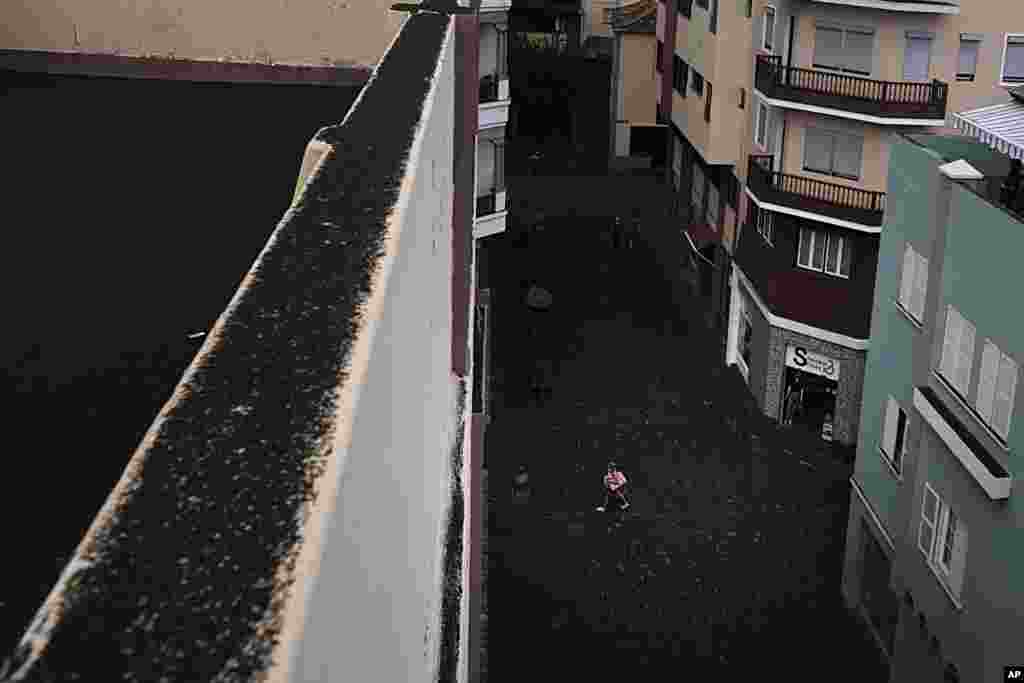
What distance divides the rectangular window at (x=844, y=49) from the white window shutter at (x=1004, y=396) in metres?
15.5

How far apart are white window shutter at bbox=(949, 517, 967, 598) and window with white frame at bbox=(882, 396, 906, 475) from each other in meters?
Result: 3.22

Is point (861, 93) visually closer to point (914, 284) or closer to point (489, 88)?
point (489, 88)

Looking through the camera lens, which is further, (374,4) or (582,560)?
(582,560)

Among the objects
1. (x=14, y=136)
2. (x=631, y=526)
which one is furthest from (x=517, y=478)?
(x=14, y=136)

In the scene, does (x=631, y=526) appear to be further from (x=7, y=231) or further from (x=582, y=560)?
(x=7, y=231)

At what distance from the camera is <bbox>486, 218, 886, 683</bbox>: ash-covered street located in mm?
23172

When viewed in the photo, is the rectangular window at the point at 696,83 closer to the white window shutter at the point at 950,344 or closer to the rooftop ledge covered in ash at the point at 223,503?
the white window shutter at the point at 950,344

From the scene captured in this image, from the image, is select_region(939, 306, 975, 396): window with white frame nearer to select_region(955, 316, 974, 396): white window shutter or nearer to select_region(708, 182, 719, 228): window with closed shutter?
select_region(955, 316, 974, 396): white window shutter

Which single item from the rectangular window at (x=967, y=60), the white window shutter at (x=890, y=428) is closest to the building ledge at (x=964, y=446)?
the white window shutter at (x=890, y=428)

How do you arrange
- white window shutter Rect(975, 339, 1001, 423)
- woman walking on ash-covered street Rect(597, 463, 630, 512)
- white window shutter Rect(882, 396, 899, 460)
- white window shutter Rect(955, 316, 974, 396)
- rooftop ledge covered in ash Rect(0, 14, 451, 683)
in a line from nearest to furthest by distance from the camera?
rooftop ledge covered in ash Rect(0, 14, 451, 683)
white window shutter Rect(975, 339, 1001, 423)
white window shutter Rect(955, 316, 974, 396)
white window shutter Rect(882, 396, 899, 460)
woman walking on ash-covered street Rect(597, 463, 630, 512)

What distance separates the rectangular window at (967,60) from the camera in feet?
101

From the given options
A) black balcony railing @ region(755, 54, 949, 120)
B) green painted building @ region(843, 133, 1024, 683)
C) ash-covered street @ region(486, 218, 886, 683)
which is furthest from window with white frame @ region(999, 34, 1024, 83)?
green painted building @ region(843, 133, 1024, 683)

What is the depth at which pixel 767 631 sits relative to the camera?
23719mm

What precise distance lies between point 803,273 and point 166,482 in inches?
1226
